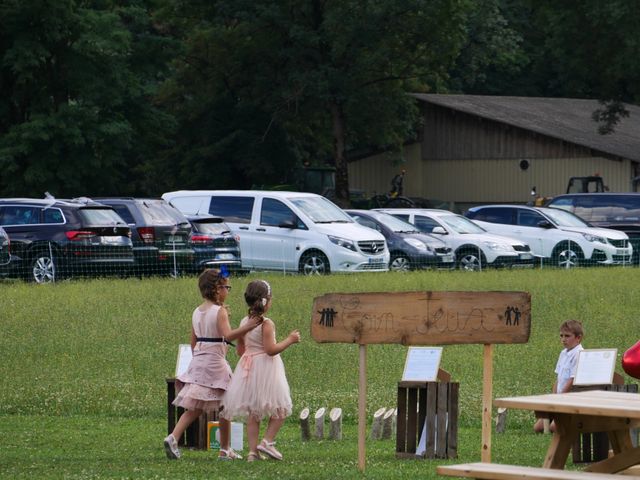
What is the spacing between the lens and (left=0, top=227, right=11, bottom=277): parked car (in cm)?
2652

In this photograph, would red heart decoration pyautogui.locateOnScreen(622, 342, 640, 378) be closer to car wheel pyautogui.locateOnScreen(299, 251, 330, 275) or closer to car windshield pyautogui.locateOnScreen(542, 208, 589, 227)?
car wheel pyautogui.locateOnScreen(299, 251, 330, 275)

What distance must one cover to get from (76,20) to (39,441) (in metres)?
37.3

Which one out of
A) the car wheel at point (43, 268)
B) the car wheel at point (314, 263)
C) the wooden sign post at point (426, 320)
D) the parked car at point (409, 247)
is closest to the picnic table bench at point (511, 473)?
the wooden sign post at point (426, 320)

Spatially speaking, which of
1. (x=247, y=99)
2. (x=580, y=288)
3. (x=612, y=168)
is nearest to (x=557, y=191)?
(x=612, y=168)

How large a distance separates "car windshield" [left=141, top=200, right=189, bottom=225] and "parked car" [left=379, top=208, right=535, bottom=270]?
7279 mm

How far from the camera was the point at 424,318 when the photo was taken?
9836mm

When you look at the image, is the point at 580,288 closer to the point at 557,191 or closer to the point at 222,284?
the point at 222,284

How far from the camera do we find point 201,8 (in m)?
56.0

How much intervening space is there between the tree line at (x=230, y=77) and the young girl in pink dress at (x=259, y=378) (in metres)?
37.7

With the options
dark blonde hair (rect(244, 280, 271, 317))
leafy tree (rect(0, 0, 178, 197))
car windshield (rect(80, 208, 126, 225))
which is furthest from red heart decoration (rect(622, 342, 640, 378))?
leafy tree (rect(0, 0, 178, 197))

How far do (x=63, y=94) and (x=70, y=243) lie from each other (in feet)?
77.2

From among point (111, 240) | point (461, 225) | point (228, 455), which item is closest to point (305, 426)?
point (228, 455)

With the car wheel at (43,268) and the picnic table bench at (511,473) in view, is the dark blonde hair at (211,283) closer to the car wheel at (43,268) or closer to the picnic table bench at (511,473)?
the picnic table bench at (511,473)

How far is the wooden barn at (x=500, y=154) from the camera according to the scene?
58938 mm
